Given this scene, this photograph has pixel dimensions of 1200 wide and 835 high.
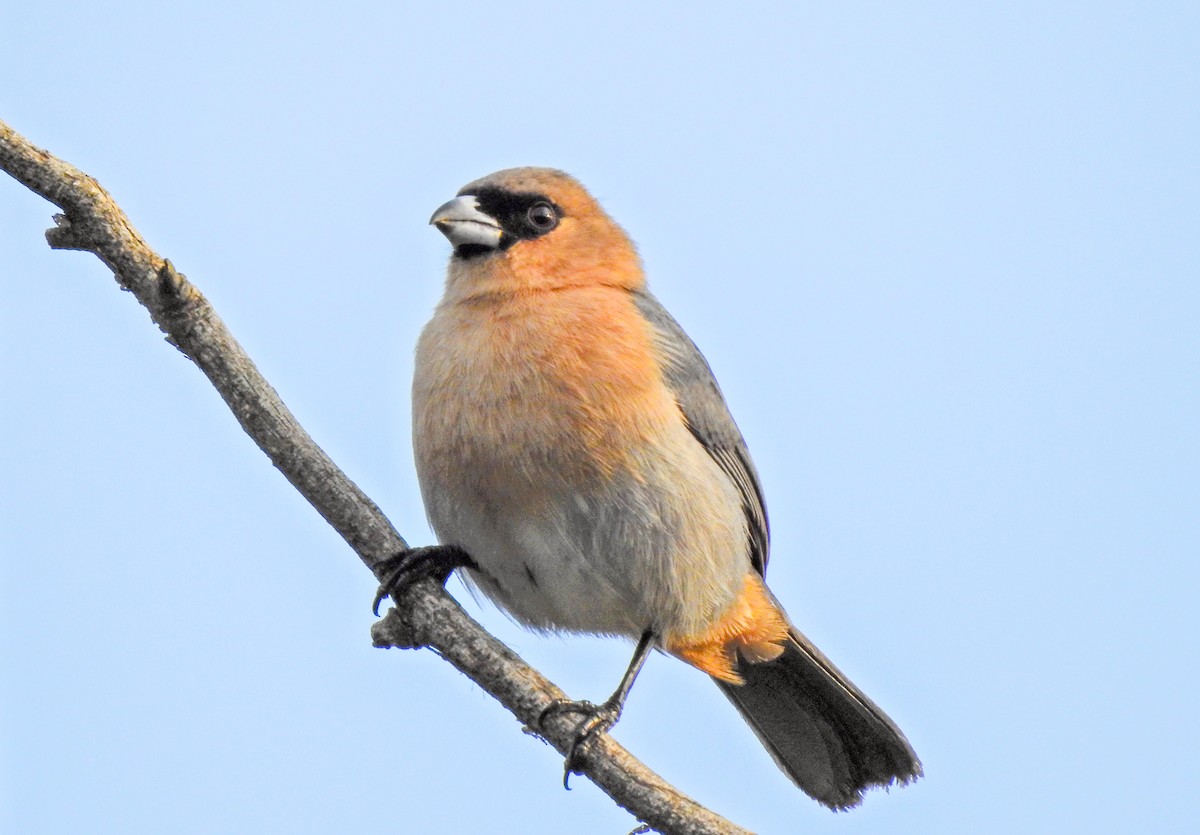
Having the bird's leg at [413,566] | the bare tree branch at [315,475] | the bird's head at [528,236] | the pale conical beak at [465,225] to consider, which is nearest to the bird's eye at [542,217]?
the bird's head at [528,236]

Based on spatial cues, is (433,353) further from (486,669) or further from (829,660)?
(829,660)

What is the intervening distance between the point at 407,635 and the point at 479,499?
0.74m

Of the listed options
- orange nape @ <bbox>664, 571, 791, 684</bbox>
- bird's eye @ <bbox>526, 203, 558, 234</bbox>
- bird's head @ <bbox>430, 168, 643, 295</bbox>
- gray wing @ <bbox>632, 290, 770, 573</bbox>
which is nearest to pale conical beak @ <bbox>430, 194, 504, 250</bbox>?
bird's head @ <bbox>430, 168, 643, 295</bbox>

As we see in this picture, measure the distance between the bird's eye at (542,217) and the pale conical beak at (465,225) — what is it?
198mm

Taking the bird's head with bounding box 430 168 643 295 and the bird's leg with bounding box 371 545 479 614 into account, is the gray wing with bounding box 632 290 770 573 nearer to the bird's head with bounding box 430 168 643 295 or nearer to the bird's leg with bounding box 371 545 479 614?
the bird's head with bounding box 430 168 643 295

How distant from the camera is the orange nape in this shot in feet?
20.6

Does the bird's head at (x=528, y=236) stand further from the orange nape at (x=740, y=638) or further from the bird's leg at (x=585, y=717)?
the bird's leg at (x=585, y=717)

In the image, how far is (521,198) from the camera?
6.42 metres

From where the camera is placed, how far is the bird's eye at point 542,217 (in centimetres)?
642

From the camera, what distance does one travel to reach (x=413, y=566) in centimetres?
532

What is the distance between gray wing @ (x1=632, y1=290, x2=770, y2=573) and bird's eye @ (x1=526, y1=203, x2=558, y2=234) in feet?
1.81

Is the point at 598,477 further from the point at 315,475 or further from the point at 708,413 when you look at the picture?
the point at 315,475

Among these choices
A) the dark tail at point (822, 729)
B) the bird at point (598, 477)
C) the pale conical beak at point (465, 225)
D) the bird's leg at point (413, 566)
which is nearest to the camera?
the bird's leg at point (413, 566)

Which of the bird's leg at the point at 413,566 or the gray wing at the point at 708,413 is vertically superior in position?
the gray wing at the point at 708,413
